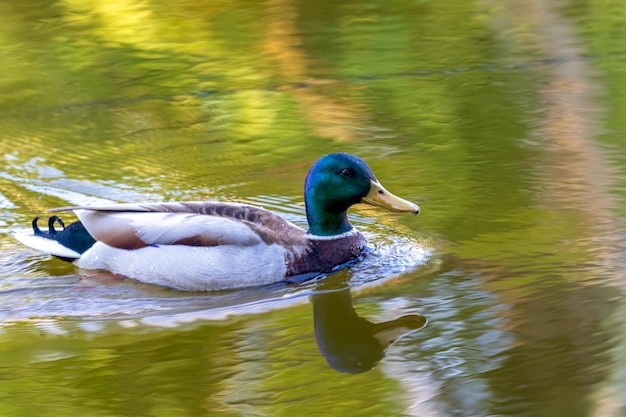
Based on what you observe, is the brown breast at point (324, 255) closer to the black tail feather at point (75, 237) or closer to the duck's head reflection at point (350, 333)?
the duck's head reflection at point (350, 333)

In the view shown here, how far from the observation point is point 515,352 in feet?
17.3

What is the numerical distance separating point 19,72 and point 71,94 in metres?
1.28

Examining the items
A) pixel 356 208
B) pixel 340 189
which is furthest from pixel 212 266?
pixel 356 208

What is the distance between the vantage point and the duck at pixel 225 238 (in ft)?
21.3

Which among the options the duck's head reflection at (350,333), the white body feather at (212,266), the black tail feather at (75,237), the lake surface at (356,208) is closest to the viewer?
the lake surface at (356,208)

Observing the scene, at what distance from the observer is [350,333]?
19.0 feet

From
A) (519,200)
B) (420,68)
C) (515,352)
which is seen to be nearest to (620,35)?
(420,68)

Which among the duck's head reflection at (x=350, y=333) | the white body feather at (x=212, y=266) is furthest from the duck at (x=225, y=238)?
the duck's head reflection at (x=350, y=333)

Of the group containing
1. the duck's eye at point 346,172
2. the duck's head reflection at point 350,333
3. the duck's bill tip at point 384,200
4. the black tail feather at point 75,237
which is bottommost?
the duck's head reflection at point 350,333

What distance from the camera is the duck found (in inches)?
255

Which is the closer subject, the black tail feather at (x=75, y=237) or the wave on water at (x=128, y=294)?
the wave on water at (x=128, y=294)

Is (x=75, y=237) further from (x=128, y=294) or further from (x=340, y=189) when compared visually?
(x=340, y=189)

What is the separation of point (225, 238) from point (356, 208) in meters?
1.51

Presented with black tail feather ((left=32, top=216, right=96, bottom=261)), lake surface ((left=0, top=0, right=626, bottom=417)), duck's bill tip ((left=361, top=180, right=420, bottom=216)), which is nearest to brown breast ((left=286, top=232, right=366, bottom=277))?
lake surface ((left=0, top=0, right=626, bottom=417))
